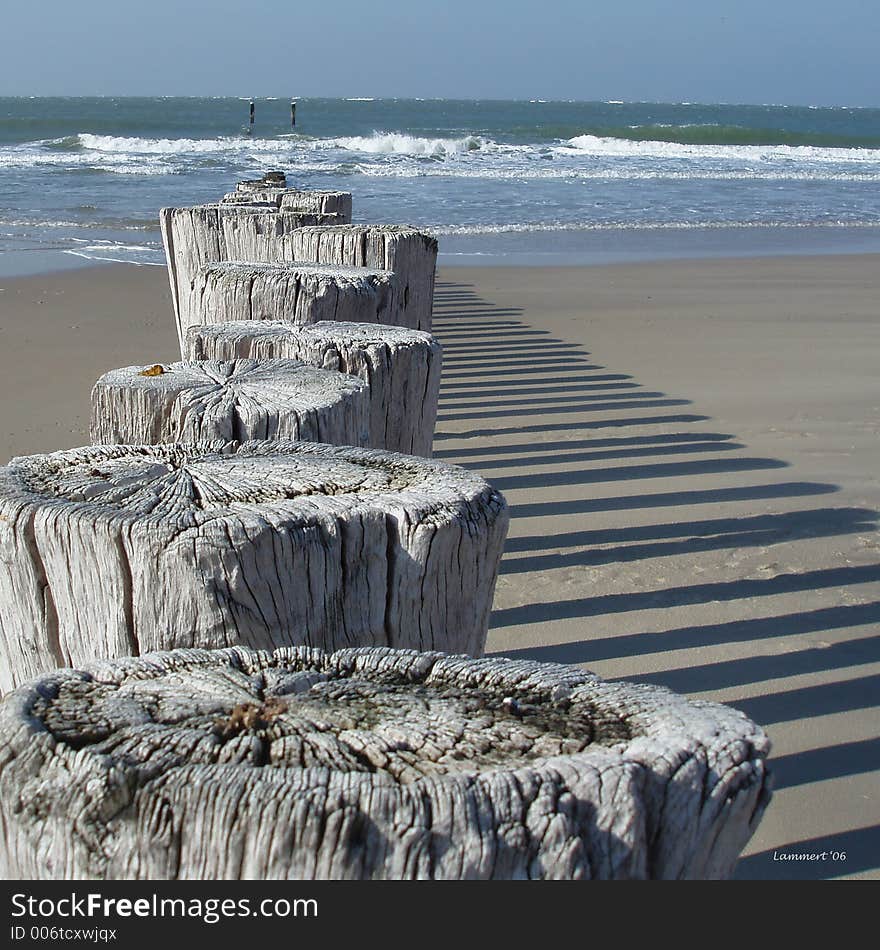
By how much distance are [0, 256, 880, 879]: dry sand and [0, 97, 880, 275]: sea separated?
3.43 m

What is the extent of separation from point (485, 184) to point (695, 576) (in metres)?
20.0

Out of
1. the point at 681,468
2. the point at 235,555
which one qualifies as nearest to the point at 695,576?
the point at 681,468

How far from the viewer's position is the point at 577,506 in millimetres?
5008

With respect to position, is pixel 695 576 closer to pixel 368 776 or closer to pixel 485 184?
pixel 368 776

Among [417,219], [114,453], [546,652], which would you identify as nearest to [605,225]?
[417,219]

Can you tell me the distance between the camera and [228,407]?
7.87 ft

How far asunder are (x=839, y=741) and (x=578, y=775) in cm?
237

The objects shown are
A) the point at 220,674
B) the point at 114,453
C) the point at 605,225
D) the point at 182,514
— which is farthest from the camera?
the point at 605,225

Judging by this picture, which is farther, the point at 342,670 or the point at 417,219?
the point at 417,219

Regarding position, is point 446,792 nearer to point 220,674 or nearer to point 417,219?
point 220,674

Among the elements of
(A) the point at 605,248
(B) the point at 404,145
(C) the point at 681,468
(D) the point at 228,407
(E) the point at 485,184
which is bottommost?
(C) the point at 681,468

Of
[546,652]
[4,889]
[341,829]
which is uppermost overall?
[341,829]

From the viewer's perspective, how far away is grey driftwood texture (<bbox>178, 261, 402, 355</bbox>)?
3662 millimetres

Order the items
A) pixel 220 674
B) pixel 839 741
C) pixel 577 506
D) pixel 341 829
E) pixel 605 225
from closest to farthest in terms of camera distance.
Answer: pixel 341 829 < pixel 220 674 < pixel 839 741 < pixel 577 506 < pixel 605 225
